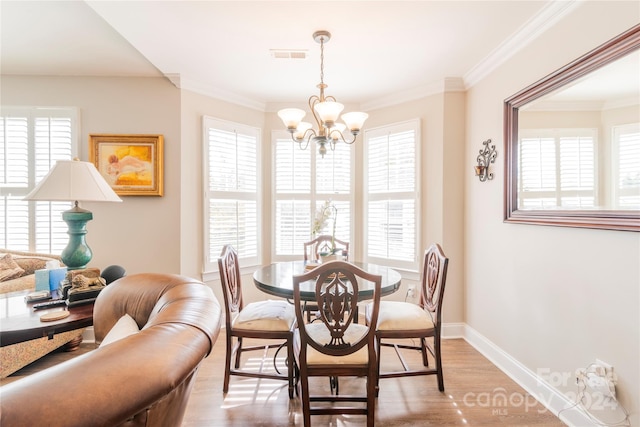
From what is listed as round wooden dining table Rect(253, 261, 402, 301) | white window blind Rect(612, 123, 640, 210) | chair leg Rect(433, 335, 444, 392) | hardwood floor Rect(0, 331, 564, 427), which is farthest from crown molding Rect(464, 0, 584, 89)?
hardwood floor Rect(0, 331, 564, 427)

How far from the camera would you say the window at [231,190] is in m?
3.26

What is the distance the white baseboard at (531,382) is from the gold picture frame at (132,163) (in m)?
3.43

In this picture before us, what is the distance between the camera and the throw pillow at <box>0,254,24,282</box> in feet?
8.44

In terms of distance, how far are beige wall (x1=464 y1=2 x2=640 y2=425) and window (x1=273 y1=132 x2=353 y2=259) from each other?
1.43 m

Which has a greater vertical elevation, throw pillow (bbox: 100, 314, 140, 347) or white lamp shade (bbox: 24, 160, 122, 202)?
white lamp shade (bbox: 24, 160, 122, 202)

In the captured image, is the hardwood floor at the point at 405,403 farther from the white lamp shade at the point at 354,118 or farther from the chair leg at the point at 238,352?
the white lamp shade at the point at 354,118

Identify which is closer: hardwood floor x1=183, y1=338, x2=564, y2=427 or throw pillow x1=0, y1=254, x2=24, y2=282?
hardwood floor x1=183, y1=338, x2=564, y2=427

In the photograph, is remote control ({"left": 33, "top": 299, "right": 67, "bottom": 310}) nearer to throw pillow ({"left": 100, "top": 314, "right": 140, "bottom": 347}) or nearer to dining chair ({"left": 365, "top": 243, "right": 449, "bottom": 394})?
throw pillow ({"left": 100, "top": 314, "right": 140, "bottom": 347})

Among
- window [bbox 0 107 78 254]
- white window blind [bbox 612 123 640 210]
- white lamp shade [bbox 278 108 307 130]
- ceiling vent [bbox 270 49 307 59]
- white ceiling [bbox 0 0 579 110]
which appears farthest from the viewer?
window [bbox 0 107 78 254]

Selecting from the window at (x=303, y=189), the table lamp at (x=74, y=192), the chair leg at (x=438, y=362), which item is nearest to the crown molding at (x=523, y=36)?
the window at (x=303, y=189)

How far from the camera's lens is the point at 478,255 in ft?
9.32

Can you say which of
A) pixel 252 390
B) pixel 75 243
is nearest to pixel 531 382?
pixel 252 390

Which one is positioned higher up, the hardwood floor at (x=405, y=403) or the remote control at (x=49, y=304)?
the remote control at (x=49, y=304)

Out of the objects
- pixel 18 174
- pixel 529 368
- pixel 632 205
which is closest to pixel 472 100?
pixel 632 205
